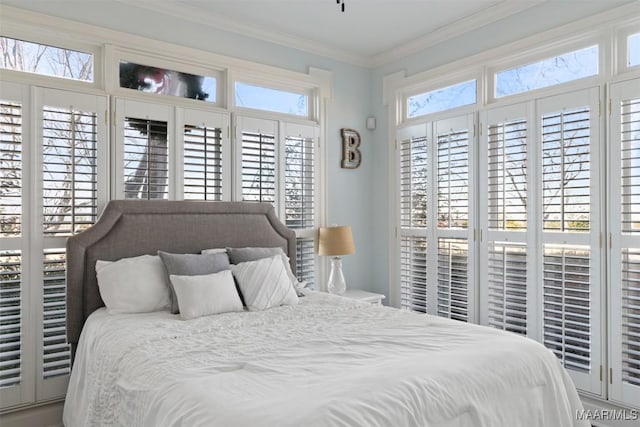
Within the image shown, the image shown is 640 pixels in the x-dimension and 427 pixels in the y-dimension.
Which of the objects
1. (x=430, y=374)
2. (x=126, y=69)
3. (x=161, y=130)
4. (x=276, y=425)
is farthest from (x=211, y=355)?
(x=126, y=69)

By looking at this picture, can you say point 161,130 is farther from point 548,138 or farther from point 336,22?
point 548,138

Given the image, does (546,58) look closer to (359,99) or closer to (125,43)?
(359,99)

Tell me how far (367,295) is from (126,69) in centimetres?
276

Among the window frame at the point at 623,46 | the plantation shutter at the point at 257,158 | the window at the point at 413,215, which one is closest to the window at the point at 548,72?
the window frame at the point at 623,46

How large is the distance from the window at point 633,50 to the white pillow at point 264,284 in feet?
8.58

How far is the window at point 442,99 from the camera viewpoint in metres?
3.76

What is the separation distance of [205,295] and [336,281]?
1.57m

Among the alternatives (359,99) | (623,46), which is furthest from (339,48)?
(623,46)

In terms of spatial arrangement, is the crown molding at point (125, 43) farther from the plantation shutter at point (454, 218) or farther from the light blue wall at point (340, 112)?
the plantation shutter at point (454, 218)

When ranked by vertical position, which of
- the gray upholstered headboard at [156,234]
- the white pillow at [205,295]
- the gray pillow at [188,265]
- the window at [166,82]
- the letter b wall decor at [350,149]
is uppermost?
the window at [166,82]

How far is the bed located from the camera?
142 centimetres

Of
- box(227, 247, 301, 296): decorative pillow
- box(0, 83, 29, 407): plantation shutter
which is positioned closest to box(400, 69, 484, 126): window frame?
box(227, 247, 301, 296): decorative pillow

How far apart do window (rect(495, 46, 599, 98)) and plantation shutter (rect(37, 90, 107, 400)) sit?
3067mm

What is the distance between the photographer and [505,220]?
3.41 meters
